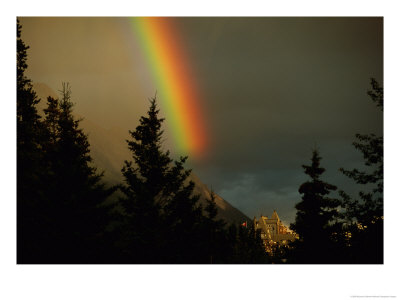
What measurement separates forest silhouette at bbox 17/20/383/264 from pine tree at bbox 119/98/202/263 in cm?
5

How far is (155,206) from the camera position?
18562 mm

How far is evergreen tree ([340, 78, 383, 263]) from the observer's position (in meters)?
15.3

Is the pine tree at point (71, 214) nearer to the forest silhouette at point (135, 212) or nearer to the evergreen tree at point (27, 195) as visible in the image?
the forest silhouette at point (135, 212)

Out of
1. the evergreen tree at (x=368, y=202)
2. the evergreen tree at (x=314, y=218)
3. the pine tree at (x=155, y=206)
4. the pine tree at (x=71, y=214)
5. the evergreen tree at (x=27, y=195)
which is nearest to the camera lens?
the evergreen tree at (x=27, y=195)

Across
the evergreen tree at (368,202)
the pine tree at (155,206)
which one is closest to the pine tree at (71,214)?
the pine tree at (155,206)

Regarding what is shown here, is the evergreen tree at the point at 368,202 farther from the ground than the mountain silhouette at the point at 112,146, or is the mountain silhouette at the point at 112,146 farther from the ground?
the mountain silhouette at the point at 112,146

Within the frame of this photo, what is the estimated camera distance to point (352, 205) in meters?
17.1

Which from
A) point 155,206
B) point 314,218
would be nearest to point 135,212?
point 155,206

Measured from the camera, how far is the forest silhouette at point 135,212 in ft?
47.7

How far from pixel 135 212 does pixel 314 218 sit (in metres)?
12.4

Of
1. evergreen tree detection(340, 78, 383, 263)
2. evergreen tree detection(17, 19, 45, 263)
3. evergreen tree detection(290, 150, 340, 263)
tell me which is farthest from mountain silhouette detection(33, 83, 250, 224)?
evergreen tree detection(340, 78, 383, 263)

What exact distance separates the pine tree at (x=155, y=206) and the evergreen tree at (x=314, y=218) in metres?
6.19

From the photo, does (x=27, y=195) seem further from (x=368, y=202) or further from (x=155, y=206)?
(x=368, y=202)

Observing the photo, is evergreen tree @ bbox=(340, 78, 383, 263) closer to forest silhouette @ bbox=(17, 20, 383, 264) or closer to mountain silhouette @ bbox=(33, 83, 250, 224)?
forest silhouette @ bbox=(17, 20, 383, 264)
